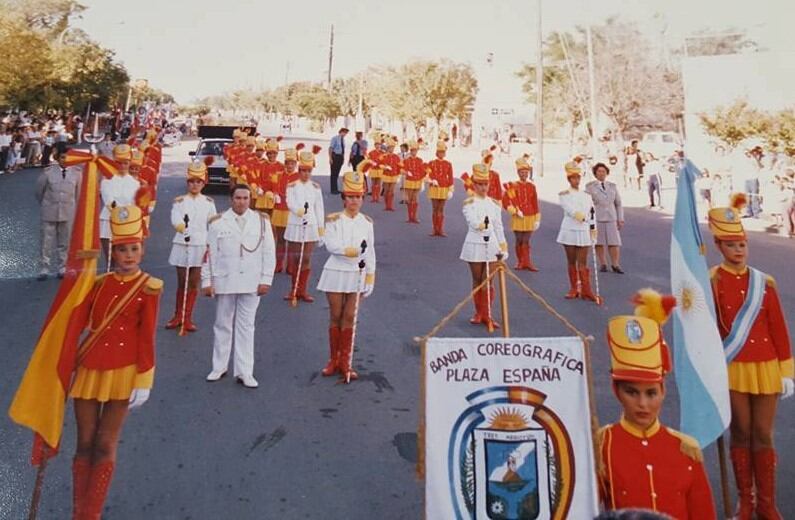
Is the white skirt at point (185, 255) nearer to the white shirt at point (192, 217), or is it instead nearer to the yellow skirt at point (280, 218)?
the white shirt at point (192, 217)

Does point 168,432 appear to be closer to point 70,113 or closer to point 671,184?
point 671,184

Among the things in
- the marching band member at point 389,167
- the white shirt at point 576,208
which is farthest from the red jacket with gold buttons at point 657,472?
the marching band member at point 389,167

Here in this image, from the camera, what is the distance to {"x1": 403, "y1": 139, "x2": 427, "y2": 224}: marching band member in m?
17.3

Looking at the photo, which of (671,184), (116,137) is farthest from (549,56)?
(116,137)

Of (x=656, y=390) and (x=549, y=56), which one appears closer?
(x=656, y=390)

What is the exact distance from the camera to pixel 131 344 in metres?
4.13

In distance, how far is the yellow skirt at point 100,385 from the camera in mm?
4004

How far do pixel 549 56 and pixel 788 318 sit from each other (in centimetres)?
4694

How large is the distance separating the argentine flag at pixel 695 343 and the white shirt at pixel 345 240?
11.5 ft

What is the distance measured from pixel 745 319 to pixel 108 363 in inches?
156

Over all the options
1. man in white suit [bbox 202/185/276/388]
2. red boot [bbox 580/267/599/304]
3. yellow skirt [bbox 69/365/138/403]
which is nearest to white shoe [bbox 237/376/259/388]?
man in white suit [bbox 202/185/276/388]

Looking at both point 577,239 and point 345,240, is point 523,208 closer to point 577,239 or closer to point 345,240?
point 577,239

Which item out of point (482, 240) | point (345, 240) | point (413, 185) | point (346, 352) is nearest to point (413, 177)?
point (413, 185)

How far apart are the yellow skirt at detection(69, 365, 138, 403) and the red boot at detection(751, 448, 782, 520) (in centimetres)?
393
